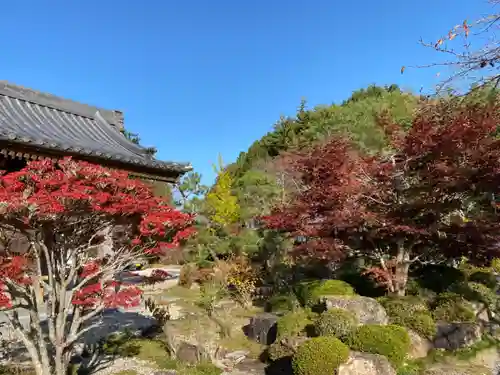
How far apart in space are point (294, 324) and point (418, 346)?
2003mm

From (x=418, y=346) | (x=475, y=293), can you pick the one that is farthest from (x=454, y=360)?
(x=475, y=293)

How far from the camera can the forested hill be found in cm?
2103

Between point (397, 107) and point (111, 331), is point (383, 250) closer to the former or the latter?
point (111, 331)

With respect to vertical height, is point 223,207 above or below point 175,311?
above

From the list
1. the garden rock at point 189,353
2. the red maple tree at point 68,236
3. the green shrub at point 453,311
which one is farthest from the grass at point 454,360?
the red maple tree at point 68,236

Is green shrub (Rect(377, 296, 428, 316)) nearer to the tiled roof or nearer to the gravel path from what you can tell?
the gravel path

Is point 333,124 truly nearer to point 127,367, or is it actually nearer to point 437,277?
point 437,277

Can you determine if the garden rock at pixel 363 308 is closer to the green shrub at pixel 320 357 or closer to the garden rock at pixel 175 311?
the green shrub at pixel 320 357

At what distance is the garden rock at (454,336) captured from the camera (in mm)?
6172

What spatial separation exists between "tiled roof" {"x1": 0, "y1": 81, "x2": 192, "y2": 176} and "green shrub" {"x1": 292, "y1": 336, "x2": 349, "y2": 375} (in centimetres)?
413

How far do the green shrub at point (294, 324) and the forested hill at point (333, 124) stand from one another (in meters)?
14.3

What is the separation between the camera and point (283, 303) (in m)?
8.14

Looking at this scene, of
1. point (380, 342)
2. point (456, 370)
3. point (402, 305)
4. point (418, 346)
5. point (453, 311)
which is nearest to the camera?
point (380, 342)

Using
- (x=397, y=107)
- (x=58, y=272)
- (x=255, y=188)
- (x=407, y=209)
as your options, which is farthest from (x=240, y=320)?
(x=397, y=107)
